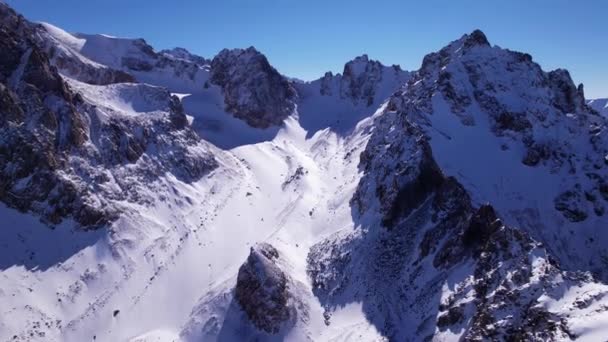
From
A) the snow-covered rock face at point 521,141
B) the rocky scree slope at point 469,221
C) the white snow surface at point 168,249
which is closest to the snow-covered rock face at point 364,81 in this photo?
the rocky scree slope at point 469,221

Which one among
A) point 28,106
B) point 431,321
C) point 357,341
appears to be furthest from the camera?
point 28,106

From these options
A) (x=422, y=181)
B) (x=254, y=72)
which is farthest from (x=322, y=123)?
(x=422, y=181)

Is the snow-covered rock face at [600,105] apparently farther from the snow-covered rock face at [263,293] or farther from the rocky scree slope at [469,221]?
the snow-covered rock face at [263,293]

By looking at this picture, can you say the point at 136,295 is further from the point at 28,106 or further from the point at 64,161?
the point at 28,106

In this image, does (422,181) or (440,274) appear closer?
(440,274)

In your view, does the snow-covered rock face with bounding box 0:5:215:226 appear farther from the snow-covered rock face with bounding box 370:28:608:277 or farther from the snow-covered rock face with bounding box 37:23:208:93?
the snow-covered rock face with bounding box 37:23:208:93

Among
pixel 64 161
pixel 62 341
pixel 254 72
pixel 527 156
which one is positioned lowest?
pixel 62 341
